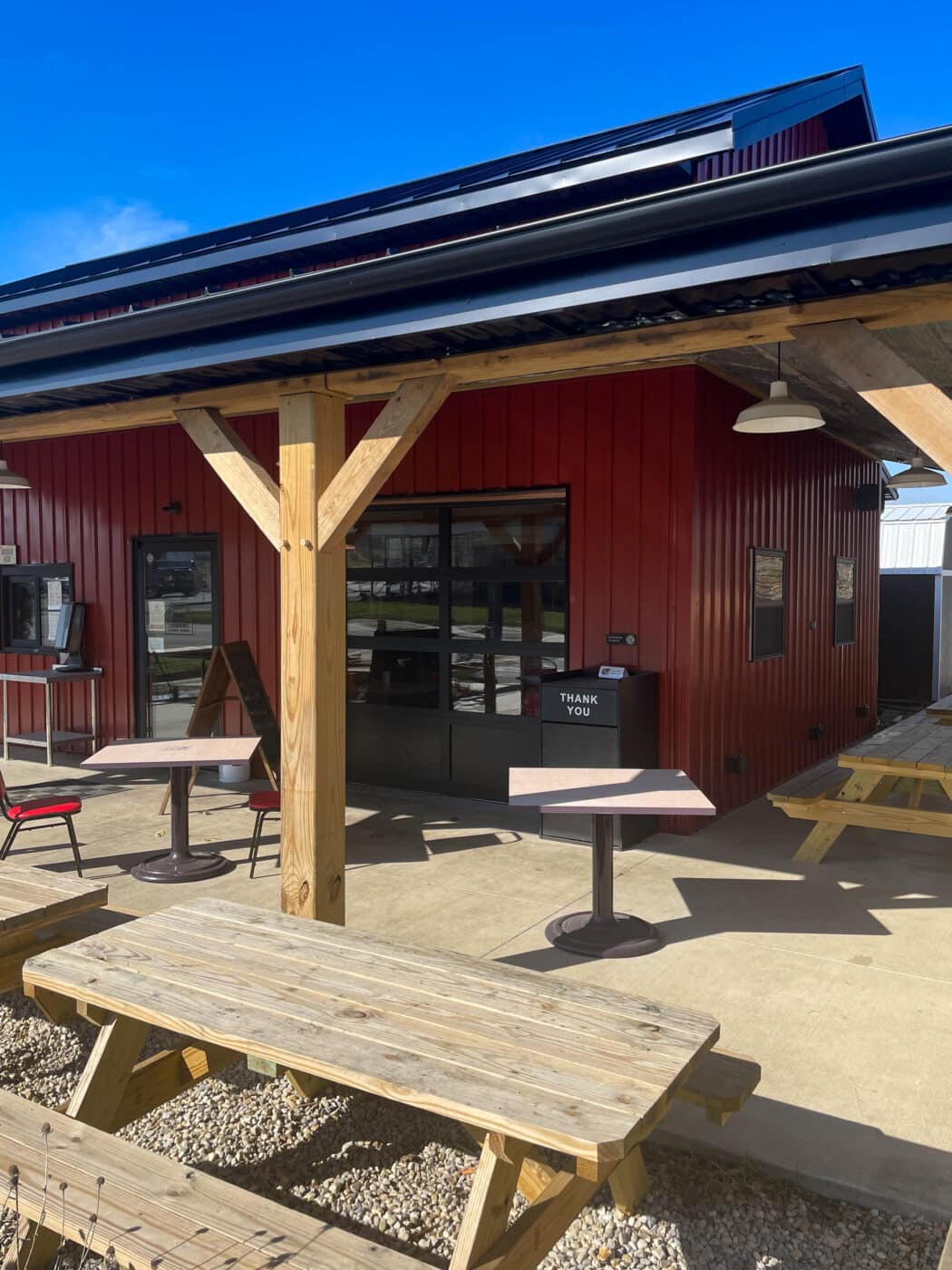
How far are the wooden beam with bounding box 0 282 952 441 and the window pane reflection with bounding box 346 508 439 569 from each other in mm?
2498

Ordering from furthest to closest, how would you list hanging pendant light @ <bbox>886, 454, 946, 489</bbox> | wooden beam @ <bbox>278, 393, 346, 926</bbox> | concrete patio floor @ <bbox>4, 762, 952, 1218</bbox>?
hanging pendant light @ <bbox>886, 454, 946, 489</bbox>, wooden beam @ <bbox>278, 393, 346, 926</bbox>, concrete patio floor @ <bbox>4, 762, 952, 1218</bbox>

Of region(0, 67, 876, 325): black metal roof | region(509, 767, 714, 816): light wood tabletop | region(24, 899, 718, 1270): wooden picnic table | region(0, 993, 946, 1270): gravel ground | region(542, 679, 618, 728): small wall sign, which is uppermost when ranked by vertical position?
region(0, 67, 876, 325): black metal roof

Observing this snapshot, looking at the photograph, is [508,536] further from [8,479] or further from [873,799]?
[8,479]

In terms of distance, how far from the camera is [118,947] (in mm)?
2703

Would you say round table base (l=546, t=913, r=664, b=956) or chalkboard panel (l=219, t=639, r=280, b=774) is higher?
chalkboard panel (l=219, t=639, r=280, b=774)

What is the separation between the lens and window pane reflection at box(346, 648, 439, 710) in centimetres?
690

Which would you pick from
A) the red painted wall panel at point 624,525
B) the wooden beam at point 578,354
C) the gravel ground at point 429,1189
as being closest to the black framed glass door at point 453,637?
the red painted wall panel at point 624,525

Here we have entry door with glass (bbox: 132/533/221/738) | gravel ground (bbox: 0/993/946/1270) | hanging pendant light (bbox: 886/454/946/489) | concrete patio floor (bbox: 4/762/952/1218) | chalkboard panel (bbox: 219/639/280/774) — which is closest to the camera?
gravel ground (bbox: 0/993/946/1270)

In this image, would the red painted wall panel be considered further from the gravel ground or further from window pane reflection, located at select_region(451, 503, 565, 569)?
the gravel ground

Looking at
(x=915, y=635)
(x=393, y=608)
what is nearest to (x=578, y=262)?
(x=393, y=608)

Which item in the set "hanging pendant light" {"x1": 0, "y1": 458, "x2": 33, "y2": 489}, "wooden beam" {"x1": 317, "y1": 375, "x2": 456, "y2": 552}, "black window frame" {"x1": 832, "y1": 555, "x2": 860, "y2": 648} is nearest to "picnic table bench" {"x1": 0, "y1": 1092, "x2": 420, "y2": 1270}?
"wooden beam" {"x1": 317, "y1": 375, "x2": 456, "y2": 552}

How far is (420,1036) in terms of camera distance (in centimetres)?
215

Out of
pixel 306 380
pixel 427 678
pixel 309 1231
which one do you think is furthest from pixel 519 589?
pixel 309 1231

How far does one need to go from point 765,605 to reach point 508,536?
2157 millimetres
